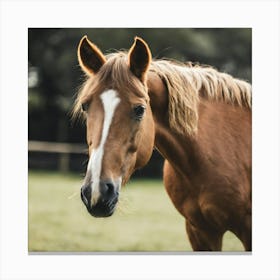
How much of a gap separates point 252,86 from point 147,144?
98cm

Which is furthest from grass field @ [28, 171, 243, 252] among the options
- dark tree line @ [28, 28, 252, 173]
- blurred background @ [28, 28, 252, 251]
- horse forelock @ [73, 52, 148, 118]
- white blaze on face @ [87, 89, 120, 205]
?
dark tree line @ [28, 28, 252, 173]

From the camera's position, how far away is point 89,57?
227 centimetres

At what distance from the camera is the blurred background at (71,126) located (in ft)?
12.7

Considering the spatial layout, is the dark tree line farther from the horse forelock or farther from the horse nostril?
the horse nostril

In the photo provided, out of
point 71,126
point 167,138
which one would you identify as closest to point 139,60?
point 167,138

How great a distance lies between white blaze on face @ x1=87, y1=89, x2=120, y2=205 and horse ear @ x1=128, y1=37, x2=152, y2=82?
0.55ft

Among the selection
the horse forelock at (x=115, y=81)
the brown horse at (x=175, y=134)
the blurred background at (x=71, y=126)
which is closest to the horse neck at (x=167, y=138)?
the brown horse at (x=175, y=134)

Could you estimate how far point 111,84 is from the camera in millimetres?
A: 2096
